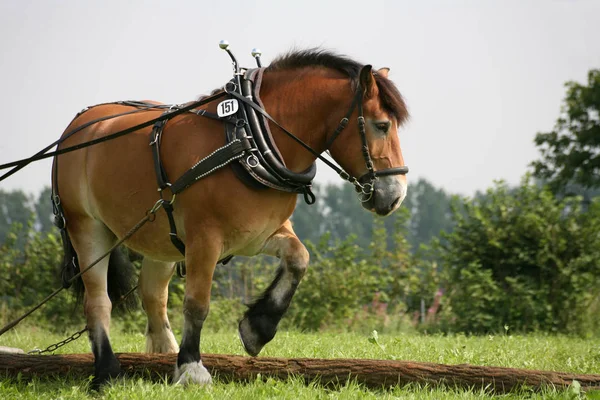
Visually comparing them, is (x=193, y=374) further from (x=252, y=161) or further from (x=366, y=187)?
(x=366, y=187)

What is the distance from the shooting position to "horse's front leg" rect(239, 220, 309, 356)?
197 inches

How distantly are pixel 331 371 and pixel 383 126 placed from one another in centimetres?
165

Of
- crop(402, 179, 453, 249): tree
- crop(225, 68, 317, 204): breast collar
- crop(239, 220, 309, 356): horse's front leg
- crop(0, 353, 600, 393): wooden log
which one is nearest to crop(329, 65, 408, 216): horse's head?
crop(225, 68, 317, 204): breast collar

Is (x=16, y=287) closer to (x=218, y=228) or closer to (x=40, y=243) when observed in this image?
(x=40, y=243)

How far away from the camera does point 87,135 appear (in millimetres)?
5785

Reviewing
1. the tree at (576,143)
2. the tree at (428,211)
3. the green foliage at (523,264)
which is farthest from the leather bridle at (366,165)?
the tree at (428,211)

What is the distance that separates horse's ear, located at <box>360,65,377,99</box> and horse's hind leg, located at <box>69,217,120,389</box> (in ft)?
7.91

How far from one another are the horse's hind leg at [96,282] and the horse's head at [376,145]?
214cm

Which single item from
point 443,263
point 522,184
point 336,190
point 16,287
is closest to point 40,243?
point 16,287

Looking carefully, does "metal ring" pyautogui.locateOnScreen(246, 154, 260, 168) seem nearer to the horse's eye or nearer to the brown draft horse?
the brown draft horse

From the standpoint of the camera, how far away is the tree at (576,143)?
25.4 meters

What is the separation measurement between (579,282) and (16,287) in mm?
8926

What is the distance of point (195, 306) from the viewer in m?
4.80

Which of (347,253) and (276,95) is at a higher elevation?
(276,95)
